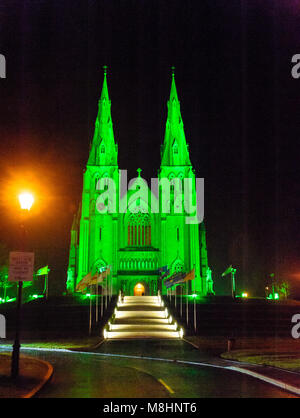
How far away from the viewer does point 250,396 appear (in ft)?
31.4

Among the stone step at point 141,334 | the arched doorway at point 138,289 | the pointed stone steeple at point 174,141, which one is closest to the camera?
the stone step at point 141,334

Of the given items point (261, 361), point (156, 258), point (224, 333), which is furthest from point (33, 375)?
point (156, 258)

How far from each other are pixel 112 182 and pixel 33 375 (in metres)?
48.5

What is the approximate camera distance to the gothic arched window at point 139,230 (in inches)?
2323

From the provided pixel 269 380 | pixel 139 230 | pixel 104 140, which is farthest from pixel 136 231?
pixel 269 380

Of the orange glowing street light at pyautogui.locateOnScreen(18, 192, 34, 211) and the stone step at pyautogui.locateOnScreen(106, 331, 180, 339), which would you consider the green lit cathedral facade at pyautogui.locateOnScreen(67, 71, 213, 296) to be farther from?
the orange glowing street light at pyautogui.locateOnScreen(18, 192, 34, 211)

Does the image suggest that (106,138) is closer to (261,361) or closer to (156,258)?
(156,258)

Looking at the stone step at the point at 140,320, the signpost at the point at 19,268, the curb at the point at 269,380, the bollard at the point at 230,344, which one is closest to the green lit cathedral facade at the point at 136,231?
the stone step at the point at 140,320

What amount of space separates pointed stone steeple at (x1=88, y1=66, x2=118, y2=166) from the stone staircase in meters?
27.1

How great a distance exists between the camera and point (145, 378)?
39.0ft

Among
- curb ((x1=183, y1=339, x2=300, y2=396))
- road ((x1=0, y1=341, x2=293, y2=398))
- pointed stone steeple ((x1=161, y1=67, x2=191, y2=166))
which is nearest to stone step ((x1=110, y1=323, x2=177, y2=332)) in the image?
road ((x1=0, y1=341, x2=293, y2=398))

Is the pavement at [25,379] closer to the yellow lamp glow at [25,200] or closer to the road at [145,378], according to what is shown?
the road at [145,378]
